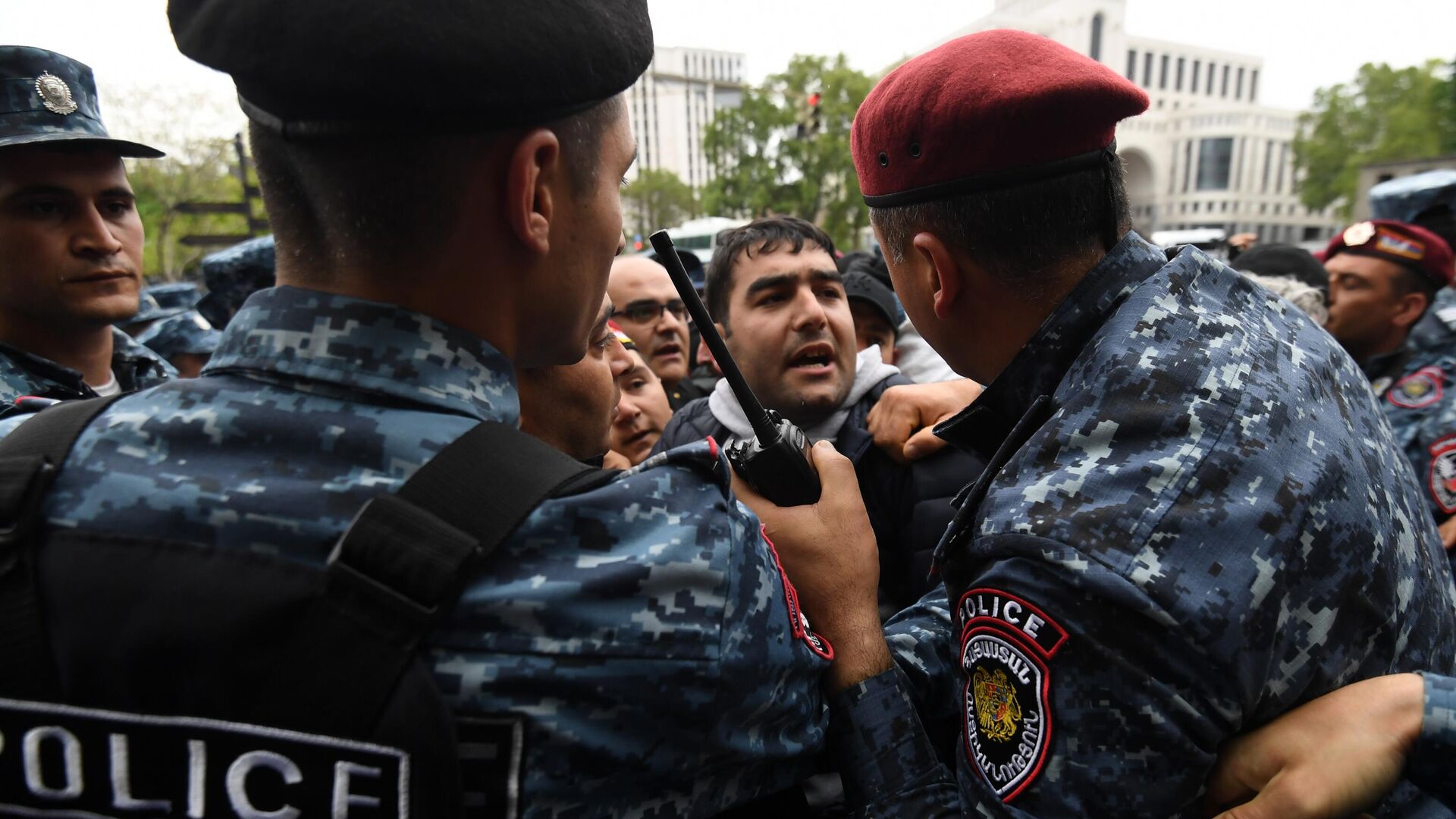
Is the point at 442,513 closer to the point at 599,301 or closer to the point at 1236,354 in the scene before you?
the point at 599,301

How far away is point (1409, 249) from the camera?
4.17 meters

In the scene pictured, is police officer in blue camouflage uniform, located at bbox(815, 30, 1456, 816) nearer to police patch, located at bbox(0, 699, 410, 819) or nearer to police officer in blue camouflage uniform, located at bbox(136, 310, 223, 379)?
police patch, located at bbox(0, 699, 410, 819)

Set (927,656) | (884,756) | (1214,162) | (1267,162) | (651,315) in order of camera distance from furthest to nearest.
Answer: (1267,162)
(1214,162)
(651,315)
(927,656)
(884,756)

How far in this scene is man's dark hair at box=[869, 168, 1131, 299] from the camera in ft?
5.18

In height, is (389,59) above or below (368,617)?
above

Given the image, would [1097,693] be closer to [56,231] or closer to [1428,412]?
[56,231]

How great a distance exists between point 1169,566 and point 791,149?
1554 inches

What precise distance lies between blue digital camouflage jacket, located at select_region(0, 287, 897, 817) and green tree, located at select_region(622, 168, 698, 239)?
62.3 metres

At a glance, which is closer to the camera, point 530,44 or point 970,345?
point 530,44

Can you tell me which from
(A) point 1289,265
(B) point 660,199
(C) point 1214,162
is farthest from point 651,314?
(C) point 1214,162

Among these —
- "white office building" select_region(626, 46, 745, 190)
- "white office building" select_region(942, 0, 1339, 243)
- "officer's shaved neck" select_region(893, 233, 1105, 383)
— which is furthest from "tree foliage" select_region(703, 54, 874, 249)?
"white office building" select_region(626, 46, 745, 190)

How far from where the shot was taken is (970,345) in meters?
1.77

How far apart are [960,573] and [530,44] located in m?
1.13

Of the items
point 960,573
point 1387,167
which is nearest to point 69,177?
point 960,573
